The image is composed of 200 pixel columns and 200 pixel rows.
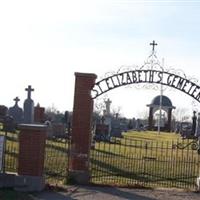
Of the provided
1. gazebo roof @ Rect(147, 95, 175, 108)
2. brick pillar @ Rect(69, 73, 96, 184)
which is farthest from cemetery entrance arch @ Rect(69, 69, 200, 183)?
gazebo roof @ Rect(147, 95, 175, 108)

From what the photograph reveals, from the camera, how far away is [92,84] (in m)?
15.1

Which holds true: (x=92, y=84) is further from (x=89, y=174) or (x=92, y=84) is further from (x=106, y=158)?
(x=106, y=158)

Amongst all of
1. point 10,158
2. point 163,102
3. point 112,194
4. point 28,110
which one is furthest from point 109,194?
point 163,102

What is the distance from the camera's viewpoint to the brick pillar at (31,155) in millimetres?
13188

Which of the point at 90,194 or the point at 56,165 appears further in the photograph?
the point at 56,165

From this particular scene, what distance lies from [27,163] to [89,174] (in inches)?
85.3

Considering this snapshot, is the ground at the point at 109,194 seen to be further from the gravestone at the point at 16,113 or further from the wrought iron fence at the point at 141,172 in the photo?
the gravestone at the point at 16,113

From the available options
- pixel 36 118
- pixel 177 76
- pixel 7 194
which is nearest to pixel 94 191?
pixel 7 194

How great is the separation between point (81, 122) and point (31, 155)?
2226mm

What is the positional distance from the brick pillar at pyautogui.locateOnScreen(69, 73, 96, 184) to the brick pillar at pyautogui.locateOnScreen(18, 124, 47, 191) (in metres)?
1.83

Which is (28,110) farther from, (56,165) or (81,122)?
(81,122)

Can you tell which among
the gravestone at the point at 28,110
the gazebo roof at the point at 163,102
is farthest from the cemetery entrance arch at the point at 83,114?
the gazebo roof at the point at 163,102

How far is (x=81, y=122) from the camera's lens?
49.5 feet

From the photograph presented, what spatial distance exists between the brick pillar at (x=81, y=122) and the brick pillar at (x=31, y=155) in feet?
5.99
